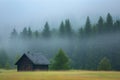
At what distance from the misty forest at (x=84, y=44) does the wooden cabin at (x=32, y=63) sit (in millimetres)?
19197

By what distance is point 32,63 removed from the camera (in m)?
89.8

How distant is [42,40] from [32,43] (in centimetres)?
895

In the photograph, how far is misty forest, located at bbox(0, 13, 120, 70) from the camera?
401 ft

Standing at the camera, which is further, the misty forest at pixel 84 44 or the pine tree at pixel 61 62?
the misty forest at pixel 84 44

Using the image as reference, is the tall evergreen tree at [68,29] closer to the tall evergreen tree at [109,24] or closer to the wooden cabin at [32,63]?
the tall evergreen tree at [109,24]

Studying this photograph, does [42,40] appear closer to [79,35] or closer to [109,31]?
[79,35]

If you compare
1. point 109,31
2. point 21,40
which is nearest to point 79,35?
point 109,31

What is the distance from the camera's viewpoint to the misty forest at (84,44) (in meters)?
122

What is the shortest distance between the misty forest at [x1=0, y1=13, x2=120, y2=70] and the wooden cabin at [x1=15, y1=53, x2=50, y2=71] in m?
19.2

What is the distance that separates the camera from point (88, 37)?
5404 inches

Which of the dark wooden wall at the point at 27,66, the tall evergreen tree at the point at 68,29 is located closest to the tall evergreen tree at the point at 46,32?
the tall evergreen tree at the point at 68,29

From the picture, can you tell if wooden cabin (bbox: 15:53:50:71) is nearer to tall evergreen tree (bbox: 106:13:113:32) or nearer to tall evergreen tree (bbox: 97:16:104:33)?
tall evergreen tree (bbox: 97:16:104:33)

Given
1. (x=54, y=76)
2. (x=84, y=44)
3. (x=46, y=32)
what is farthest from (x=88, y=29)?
(x=54, y=76)

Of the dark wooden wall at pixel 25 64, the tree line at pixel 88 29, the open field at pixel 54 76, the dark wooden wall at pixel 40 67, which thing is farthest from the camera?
the tree line at pixel 88 29
